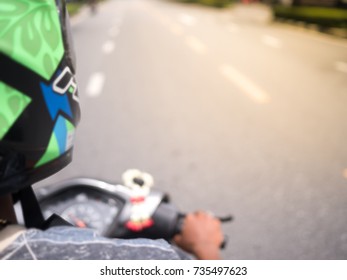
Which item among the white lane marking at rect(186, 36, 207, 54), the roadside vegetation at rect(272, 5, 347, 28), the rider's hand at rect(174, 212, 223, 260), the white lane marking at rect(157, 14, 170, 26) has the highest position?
the rider's hand at rect(174, 212, 223, 260)

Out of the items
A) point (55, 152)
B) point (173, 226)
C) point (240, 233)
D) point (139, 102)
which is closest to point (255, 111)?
point (139, 102)

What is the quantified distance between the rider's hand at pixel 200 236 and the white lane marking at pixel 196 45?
31.8 ft

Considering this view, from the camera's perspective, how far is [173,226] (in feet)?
4.73

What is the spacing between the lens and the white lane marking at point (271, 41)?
11.3m

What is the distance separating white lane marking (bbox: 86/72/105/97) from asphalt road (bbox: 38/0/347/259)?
0.06ft

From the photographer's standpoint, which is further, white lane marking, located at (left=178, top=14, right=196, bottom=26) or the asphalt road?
white lane marking, located at (left=178, top=14, right=196, bottom=26)

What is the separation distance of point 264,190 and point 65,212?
194cm

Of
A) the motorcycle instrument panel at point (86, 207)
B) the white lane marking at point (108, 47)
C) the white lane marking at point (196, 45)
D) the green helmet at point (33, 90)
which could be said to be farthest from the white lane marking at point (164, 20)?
the green helmet at point (33, 90)

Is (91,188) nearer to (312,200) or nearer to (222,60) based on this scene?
(312,200)

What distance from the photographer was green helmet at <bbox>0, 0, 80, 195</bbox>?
740 mm

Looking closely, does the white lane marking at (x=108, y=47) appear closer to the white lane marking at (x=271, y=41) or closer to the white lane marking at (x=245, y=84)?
the white lane marking at (x=245, y=84)

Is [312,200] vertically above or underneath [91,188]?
underneath

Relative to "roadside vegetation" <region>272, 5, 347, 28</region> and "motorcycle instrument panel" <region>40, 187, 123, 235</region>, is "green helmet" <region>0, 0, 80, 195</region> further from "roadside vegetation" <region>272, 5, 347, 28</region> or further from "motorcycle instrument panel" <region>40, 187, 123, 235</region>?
"roadside vegetation" <region>272, 5, 347, 28</region>


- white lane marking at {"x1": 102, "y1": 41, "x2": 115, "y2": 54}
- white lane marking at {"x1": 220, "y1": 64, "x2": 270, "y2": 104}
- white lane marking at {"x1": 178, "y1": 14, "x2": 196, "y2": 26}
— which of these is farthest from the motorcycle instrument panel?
white lane marking at {"x1": 178, "y1": 14, "x2": 196, "y2": 26}
